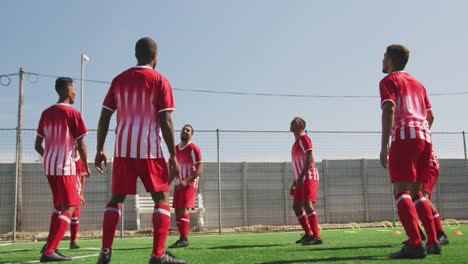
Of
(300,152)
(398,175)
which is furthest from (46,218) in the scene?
(398,175)

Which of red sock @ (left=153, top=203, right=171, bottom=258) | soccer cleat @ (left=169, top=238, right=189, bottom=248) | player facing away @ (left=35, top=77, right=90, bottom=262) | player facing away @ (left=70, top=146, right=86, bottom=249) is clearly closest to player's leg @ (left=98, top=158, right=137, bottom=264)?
red sock @ (left=153, top=203, right=171, bottom=258)

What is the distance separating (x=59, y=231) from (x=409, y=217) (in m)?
A: 3.73

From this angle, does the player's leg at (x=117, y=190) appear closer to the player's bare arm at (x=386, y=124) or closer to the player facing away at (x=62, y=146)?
the player facing away at (x=62, y=146)

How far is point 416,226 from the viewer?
440 cm

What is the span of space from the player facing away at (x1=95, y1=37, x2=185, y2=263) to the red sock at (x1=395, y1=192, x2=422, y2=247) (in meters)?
2.11

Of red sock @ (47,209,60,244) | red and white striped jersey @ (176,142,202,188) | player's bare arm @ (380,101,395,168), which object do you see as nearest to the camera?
player's bare arm @ (380,101,395,168)

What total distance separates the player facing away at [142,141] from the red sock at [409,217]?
211 cm

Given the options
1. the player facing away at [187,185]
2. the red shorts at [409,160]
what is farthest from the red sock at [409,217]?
the player facing away at [187,185]

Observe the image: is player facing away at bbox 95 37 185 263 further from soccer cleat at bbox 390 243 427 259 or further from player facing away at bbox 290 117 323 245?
player facing away at bbox 290 117 323 245

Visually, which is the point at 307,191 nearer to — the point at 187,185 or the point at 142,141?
the point at 187,185

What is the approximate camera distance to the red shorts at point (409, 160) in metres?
4.52

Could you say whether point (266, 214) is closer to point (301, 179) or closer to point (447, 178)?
point (447, 178)

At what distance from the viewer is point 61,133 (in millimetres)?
5832

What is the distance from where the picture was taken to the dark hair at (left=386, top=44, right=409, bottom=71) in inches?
196
